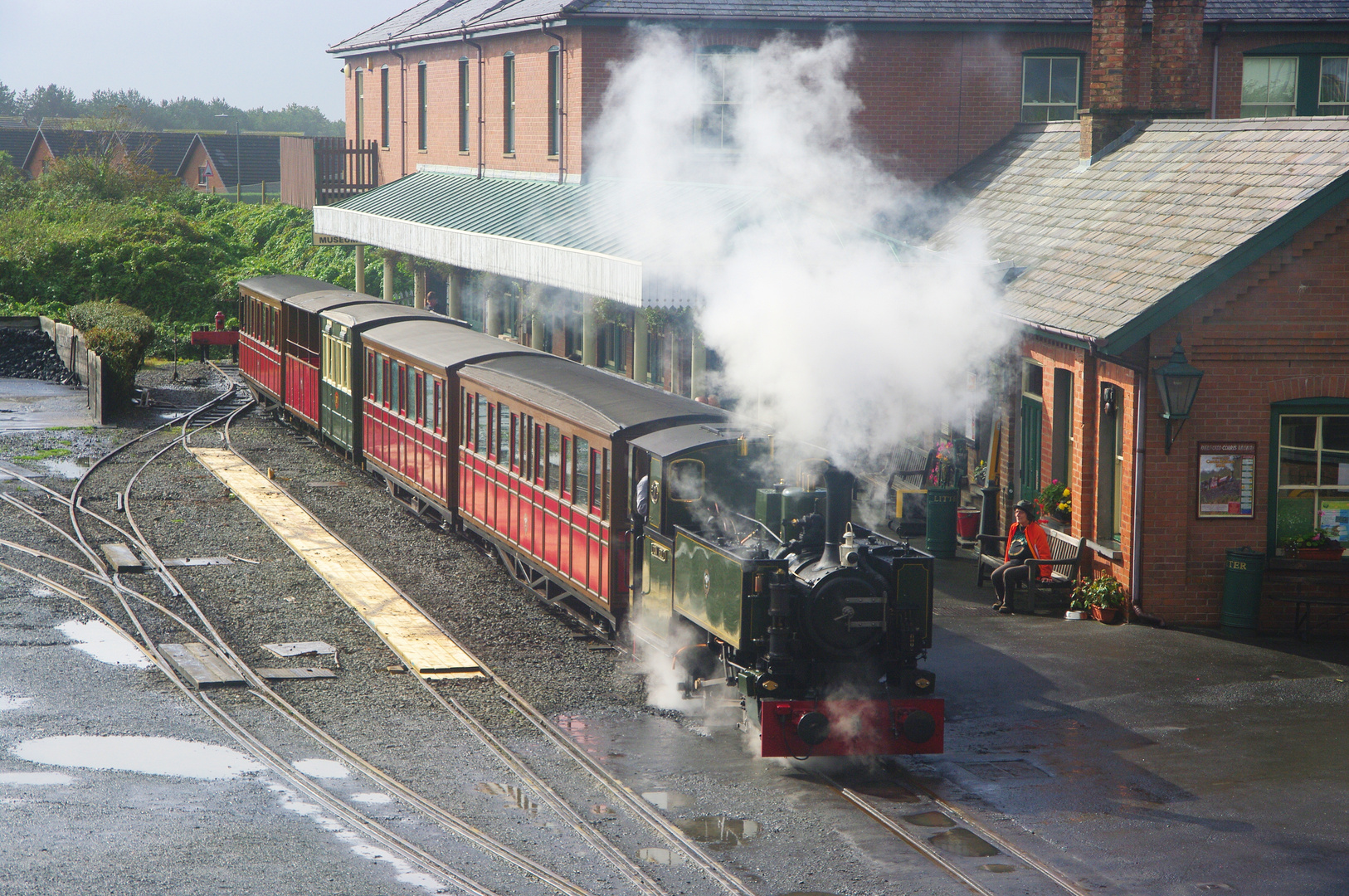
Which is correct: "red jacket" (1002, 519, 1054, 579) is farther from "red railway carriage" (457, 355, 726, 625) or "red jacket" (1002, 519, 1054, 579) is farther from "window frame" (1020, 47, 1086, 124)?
"window frame" (1020, 47, 1086, 124)

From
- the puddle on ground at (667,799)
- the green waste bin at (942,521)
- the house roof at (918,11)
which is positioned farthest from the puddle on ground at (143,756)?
the house roof at (918,11)

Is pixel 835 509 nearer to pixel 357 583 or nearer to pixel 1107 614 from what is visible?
pixel 1107 614

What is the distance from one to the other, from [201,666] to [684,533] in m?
4.24

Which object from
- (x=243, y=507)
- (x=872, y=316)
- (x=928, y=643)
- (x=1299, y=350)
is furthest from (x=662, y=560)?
(x=243, y=507)

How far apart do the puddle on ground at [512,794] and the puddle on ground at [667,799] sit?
0.69 meters

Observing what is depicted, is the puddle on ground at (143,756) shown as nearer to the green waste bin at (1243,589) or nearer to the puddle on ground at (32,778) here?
the puddle on ground at (32,778)

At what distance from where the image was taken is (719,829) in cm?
812

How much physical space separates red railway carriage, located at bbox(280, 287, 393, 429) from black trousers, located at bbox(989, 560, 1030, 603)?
10.7m

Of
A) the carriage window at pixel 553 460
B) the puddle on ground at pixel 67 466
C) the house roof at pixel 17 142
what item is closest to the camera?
the carriage window at pixel 553 460

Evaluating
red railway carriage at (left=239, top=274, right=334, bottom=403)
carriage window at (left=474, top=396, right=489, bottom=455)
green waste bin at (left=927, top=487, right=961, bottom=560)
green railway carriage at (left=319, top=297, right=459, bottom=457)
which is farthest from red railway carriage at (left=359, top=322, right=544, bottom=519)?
red railway carriage at (left=239, top=274, right=334, bottom=403)

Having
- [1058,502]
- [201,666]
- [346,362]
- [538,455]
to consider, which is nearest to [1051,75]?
[1058,502]

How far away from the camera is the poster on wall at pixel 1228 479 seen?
12711 mm

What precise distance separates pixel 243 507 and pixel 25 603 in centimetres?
487

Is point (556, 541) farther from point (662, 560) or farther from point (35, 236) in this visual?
point (35, 236)
